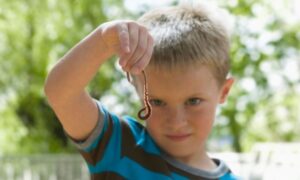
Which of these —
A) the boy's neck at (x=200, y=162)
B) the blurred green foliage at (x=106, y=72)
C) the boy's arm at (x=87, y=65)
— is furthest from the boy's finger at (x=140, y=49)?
the blurred green foliage at (x=106, y=72)

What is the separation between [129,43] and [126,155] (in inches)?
11.3

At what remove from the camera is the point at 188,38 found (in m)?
0.89

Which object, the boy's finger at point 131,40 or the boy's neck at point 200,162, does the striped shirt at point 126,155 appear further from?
the boy's finger at point 131,40

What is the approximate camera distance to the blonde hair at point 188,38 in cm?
86

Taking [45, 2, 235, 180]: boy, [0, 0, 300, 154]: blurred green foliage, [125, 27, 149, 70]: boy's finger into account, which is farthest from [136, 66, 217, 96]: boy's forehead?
[0, 0, 300, 154]: blurred green foliage

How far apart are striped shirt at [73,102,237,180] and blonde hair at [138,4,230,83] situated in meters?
0.11

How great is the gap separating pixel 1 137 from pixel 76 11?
112 cm

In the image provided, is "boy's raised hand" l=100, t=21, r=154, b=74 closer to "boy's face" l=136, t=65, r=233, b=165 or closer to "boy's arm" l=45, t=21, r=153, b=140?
"boy's arm" l=45, t=21, r=153, b=140

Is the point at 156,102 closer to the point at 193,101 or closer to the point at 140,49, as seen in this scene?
the point at 193,101

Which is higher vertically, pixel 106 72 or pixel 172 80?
pixel 172 80

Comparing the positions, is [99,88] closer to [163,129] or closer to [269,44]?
[269,44]

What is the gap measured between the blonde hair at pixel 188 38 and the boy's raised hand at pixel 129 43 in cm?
22

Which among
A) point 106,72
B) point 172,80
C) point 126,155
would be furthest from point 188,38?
point 106,72

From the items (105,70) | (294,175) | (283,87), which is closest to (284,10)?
(283,87)
